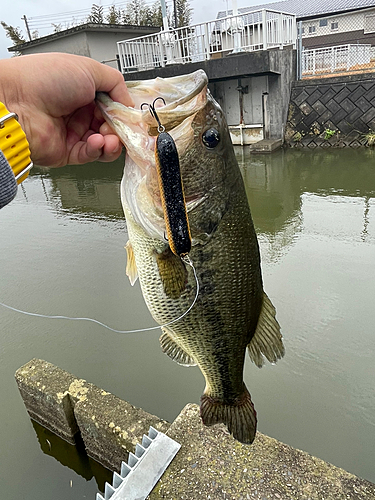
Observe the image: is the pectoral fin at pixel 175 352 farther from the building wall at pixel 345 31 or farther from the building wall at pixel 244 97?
the building wall at pixel 345 31

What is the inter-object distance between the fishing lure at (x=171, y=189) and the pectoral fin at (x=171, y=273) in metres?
0.22

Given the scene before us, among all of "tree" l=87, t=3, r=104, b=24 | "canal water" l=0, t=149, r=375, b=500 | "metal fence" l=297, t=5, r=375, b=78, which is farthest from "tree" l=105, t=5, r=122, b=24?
"canal water" l=0, t=149, r=375, b=500

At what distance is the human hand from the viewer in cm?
113

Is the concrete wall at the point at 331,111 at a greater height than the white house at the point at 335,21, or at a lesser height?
lesser

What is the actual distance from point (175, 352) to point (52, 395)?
105 cm

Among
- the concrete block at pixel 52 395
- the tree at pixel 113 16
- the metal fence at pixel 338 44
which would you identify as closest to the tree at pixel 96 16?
the tree at pixel 113 16

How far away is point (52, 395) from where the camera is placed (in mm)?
2068

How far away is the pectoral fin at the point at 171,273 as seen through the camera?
1.16 m

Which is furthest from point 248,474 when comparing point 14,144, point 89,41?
point 89,41

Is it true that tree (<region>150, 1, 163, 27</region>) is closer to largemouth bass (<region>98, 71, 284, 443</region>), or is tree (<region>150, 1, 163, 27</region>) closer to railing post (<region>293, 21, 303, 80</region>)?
railing post (<region>293, 21, 303, 80</region>)

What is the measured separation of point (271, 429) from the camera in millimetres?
2094

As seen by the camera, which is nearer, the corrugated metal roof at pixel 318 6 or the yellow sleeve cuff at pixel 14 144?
the yellow sleeve cuff at pixel 14 144

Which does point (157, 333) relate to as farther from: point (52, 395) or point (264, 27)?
point (264, 27)

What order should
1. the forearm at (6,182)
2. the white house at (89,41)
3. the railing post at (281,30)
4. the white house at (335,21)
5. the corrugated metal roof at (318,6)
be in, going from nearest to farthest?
the forearm at (6,182) < the railing post at (281,30) < the white house at (89,41) < the white house at (335,21) < the corrugated metal roof at (318,6)
